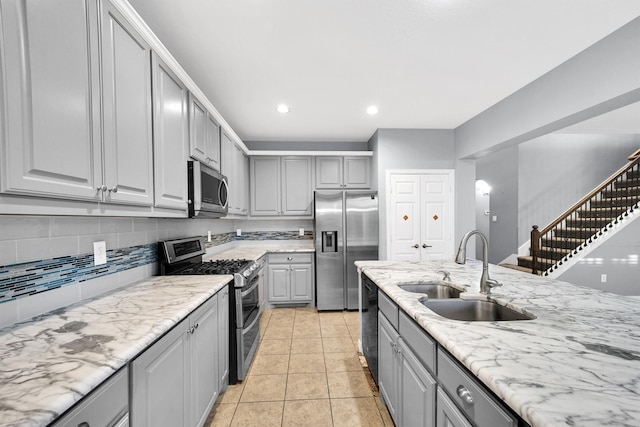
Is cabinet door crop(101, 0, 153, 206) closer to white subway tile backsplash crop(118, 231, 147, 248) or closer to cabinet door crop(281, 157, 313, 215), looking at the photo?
white subway tile backsplash crop(118, 231, 147, 248)

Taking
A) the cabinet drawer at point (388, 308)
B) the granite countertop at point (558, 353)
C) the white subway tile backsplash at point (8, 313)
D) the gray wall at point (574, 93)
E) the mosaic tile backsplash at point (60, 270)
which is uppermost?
the gray wall at point (574, 93)

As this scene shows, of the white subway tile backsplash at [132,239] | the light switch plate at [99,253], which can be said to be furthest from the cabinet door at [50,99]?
the white subway tile backsplash at [132,239]

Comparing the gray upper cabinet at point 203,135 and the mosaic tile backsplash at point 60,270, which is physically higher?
the gray upper cabinet at point 203,135

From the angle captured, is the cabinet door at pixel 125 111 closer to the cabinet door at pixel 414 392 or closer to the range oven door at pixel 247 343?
the range oven door at pixel 247 343

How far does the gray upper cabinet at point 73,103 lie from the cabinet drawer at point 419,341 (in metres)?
1.51

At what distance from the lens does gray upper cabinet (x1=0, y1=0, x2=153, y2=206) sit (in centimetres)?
82

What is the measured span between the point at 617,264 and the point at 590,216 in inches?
42.8

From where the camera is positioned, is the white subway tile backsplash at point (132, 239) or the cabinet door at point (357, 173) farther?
the cabinet door at point (357, 173)

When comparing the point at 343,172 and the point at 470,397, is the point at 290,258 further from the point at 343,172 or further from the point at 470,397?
the point at 470,397

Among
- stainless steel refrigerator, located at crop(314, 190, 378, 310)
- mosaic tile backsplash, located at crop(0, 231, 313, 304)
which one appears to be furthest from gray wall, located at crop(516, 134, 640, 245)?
mosaic tile backsplash, located at crop(0, 231, 313, 304)

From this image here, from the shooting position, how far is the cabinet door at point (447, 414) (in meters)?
0.92

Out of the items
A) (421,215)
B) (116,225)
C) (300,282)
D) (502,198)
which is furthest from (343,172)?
(502,198)

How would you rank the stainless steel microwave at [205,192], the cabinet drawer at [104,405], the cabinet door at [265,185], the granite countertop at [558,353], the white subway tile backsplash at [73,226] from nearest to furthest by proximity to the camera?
the granite countertop at [558,353]
the cabinet drawer at [104,405]
the white subway tile backsplash at [73,226]
the stainless steel microwave at [205,192]
the cabinet door at [265,185]

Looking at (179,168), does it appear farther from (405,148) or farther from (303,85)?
(405,148)
